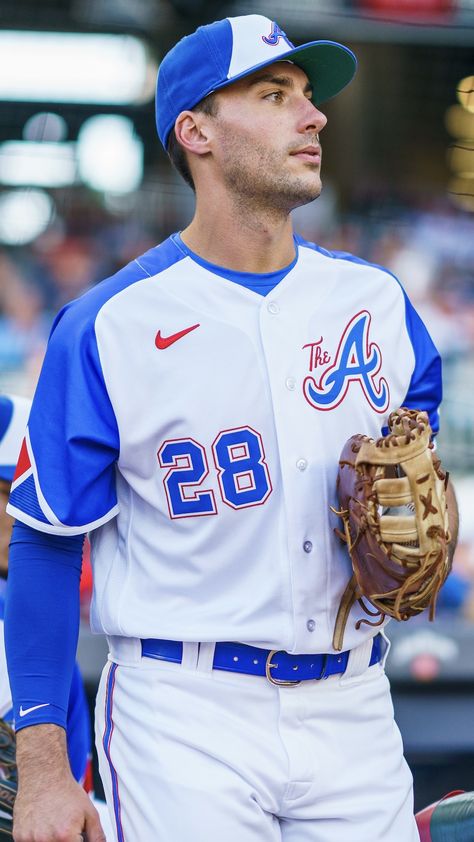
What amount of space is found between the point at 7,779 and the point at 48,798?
21.1 inches

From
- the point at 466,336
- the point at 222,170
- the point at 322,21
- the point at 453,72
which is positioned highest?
the point at 222,170

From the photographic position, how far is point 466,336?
7.82 m

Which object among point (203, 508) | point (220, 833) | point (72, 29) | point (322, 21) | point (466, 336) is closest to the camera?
point (220, 833)

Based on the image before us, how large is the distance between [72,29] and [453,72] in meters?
3.62

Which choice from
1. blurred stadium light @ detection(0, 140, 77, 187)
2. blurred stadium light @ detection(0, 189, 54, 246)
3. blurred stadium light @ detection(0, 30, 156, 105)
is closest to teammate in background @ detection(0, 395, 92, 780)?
blurred stadium light @ detection(0, 189, 54, 246)

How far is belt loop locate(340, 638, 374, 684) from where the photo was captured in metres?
1.97

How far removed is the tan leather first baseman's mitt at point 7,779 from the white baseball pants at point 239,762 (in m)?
0.39

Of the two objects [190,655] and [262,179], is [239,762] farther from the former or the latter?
[262,179]

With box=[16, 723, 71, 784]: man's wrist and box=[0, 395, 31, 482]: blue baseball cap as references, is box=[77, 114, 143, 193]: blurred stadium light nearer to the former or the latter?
box=[0, 395, 31, 482]: blue baseball cap

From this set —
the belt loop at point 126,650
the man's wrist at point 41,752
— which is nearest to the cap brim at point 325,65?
the belt loop at point 126,650

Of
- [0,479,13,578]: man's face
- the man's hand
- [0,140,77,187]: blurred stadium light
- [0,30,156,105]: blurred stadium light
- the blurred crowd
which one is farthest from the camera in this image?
[0,140,77,187]: blurred stadium light

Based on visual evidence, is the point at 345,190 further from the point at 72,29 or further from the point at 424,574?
the point at 424,574

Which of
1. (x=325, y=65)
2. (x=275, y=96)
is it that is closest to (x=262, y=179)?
(x=275, y=96)

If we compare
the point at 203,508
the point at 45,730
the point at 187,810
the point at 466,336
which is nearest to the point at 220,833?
the point at 187,810
